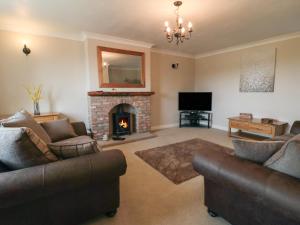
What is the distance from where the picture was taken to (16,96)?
3.50 m

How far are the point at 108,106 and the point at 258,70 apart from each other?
4050 mm

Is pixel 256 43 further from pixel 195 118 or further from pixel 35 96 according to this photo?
pixel 35 96

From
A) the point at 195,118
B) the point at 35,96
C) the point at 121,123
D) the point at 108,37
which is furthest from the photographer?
the point at 195,118

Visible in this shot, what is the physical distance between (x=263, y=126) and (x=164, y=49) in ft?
11.4

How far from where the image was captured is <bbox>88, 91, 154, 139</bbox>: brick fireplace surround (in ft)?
13.4

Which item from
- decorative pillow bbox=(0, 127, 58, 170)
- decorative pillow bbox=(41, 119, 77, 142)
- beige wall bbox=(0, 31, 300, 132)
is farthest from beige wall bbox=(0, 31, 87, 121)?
decorative pillow bbox=(0, 127, 58, 170)

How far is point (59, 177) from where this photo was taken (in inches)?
48.6

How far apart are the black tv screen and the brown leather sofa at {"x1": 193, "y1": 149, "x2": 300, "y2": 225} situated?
418 cm

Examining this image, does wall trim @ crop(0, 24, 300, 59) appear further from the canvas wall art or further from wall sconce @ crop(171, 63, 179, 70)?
wall sconce @ crop(171, 63, 179, 70)

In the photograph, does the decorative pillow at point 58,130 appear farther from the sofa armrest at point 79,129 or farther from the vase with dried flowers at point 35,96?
the vase with dried flowers at point 35,96

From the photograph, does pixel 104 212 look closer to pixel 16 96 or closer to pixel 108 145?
pixel 108 145

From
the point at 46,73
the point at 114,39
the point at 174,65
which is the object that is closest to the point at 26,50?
the point at 46,73

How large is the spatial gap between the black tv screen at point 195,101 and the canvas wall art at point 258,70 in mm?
1067

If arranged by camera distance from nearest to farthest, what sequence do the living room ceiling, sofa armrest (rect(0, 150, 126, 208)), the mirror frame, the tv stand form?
1. sofa armrest (rect(0, 150, 126, 208))
2. the living room ceiling
3. the mirror frame
4. the tv stand
